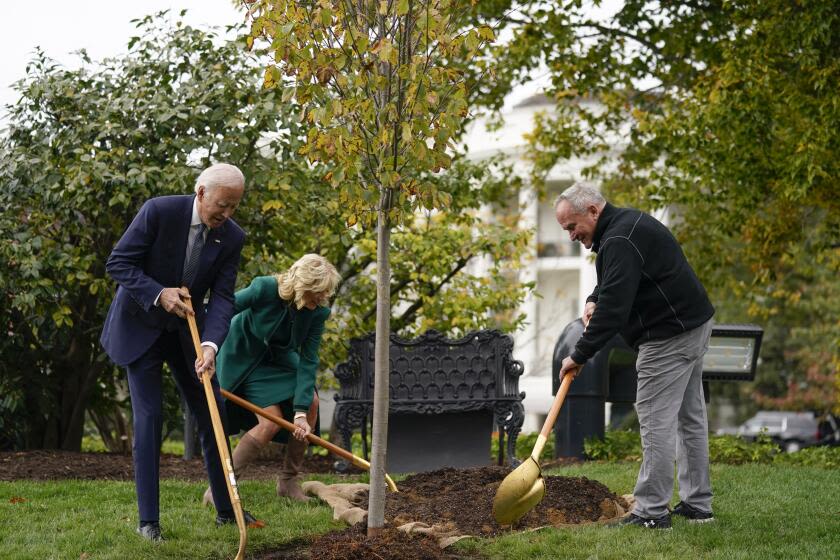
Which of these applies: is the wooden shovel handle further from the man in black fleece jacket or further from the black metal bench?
the black metal bench

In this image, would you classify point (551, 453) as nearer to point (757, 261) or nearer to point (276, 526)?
point (276, 526)

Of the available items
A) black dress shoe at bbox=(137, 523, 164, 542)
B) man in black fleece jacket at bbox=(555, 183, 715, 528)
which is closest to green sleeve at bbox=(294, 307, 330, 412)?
black dress shoe at bbox=(137, 523, 164, 542)

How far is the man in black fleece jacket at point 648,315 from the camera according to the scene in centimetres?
527

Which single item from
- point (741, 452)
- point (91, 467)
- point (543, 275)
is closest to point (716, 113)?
point (741, 452)

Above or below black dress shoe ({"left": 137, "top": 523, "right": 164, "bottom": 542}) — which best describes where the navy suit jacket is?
above

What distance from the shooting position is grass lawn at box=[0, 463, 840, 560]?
15.9 ft

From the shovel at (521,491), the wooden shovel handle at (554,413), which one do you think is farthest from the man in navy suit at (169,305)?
the wooden shovel handle at (554,413)

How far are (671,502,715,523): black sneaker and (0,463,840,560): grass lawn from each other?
0.07 meters

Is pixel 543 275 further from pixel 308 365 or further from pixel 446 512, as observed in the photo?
pixel 446 512

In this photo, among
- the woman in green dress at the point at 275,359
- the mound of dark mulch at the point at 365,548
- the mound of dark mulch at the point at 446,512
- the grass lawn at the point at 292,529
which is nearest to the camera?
the mound of dark mulch at the point at 365,548

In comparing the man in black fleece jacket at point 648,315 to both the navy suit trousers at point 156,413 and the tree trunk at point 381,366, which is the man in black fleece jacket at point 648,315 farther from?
the navy suit trousers at point 156,413

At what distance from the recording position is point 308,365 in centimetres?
626

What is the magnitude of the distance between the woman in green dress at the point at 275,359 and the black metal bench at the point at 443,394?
180cm

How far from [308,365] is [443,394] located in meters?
2.29
